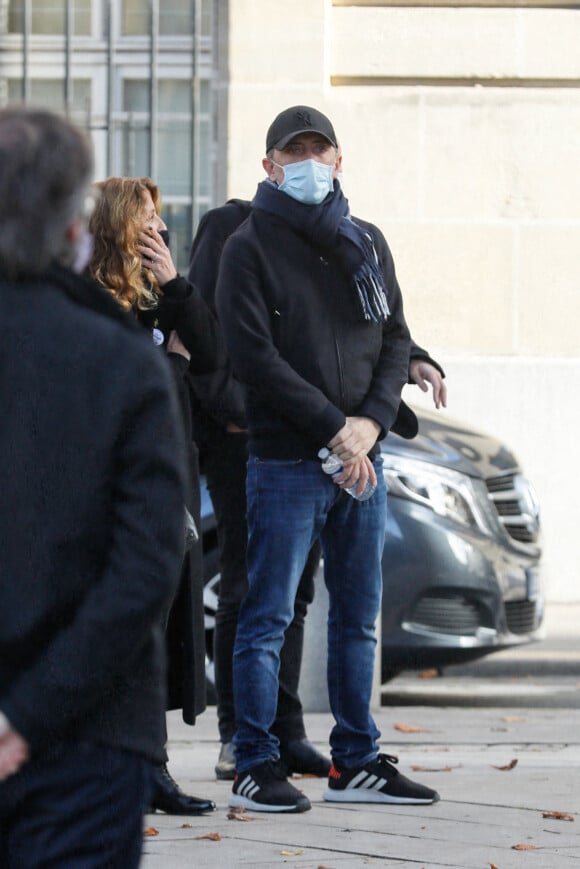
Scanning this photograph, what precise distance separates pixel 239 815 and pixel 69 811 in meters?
2.76

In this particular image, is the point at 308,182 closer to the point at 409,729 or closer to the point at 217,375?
the point at 217,375

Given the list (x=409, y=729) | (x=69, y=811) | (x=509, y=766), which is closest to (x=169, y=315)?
(x=509, y=766)

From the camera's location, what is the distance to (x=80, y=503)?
211 centimetres

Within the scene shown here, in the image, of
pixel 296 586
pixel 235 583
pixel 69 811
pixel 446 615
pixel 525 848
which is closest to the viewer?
pixel 69 811

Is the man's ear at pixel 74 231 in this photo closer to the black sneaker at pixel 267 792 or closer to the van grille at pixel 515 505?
the black sneaker at pixel 267 792

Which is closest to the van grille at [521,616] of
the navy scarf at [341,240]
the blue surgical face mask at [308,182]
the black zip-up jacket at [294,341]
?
the black zip-up jacket at [294,341]

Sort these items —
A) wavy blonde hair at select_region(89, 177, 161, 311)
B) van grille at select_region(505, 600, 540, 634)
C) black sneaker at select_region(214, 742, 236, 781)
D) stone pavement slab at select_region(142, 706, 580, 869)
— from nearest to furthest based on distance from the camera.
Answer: stone pavement slab at select_region(142, 706, 580, 869) → wavy blonde hair at select_region(89, 177, 161, 311) → black sneaker at select_region(214, 742, 236, 781) → van grille at select_region(505, 600, 540, 634)

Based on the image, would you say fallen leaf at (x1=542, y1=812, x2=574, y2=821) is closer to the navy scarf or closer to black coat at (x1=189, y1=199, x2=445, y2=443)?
black coat at (x1=189, y1=199, x2=445, y2=443)

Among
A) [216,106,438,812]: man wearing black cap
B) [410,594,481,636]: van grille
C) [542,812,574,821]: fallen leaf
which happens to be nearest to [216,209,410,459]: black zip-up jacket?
[216,106,438,812]: man wearing black cap

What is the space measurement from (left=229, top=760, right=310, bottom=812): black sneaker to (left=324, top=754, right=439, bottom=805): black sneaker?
15 centimetres

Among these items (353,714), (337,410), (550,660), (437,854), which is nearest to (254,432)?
(337,410)

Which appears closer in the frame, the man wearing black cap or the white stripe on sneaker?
the man wearing black cap

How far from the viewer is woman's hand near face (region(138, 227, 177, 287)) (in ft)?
15.4

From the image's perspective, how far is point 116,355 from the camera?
2.12 metres
